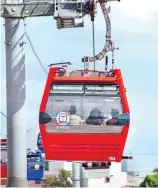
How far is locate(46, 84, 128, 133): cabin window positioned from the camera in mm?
14758

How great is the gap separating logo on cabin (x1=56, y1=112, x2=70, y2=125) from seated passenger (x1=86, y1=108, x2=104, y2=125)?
0.37m

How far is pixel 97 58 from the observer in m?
15.7

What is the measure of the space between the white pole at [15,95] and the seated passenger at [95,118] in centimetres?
119

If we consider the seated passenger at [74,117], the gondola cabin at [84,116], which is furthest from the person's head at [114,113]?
the seated passenger at [74,117]

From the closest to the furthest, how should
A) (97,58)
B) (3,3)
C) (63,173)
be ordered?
(3,3)
(97,58)
(63,173)

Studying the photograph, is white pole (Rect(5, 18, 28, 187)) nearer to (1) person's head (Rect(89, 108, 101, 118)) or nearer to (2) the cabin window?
(2) the cabin window

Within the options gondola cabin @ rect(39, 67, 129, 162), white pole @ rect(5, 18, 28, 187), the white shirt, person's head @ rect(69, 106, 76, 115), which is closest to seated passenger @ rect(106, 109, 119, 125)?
gondola cabin @ rect(39, 67, 129, 162)

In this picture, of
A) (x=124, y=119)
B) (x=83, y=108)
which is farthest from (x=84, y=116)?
(x=124, y=119)

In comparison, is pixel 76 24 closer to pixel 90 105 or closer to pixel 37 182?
pixel 90 105

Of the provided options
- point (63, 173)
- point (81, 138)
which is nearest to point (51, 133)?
point (81, 138)

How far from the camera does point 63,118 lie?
14.9 metres

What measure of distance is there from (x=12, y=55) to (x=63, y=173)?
23.8 meters

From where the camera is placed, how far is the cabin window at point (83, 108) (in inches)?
581

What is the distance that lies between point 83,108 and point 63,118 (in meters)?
0.40
